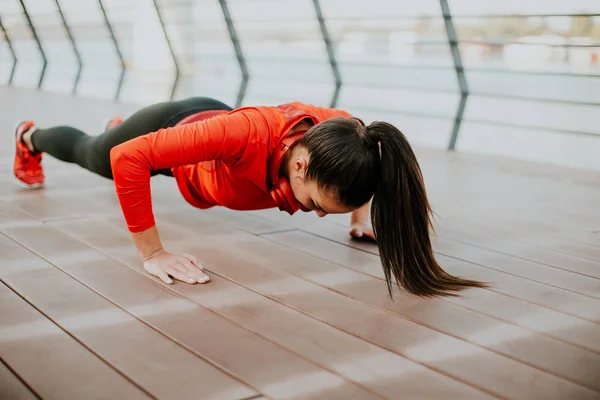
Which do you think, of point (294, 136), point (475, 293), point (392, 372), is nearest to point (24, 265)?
point (294, 136)

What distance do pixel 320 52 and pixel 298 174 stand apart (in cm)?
598

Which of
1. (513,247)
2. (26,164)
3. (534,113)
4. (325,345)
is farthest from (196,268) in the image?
(534,113)

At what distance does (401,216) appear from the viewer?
1719 millimetres

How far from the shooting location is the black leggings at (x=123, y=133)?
235 cm

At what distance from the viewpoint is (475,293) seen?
1.84 metres

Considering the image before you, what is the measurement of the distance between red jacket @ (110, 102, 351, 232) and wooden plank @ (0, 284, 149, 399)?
41 centimetres

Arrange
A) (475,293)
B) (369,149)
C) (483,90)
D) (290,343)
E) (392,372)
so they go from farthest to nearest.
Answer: (483,90) < (475,293) < (369,149) < (290,343) < (392,372)

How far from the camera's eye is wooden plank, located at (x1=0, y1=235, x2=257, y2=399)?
48.9 inches

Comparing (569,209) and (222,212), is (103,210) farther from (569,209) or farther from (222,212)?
(569,209)

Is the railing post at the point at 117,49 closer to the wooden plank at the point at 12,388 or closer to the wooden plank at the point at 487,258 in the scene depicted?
the wooden plank at the point at 487,258

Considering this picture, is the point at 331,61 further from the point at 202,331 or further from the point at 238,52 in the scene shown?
the point at 202,331

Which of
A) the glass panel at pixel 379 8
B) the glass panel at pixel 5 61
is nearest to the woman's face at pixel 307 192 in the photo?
the glass panel at pixel 379 8

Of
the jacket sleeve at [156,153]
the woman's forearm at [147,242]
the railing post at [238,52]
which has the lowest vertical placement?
the woman's forearm at [147,242]

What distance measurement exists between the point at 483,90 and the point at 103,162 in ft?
11.9
